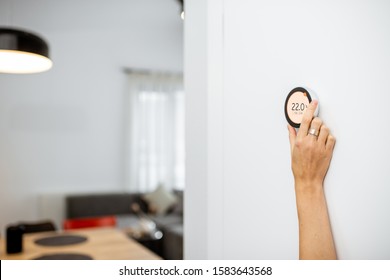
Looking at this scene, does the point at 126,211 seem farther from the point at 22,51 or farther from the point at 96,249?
the point at 22,51

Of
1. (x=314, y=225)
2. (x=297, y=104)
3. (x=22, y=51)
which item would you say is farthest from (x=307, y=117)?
(x=22, y=51)

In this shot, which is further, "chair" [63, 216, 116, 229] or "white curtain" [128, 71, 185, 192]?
"white curtain" [128, 71, 185, 192]

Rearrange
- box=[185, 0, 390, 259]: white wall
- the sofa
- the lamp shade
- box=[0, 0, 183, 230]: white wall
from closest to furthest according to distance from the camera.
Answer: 1. box=[185, 0, 390, 259]: white wall
2. the lamp shade
3. the sofa
4. box=[0, 0, 183, 230]: white wall

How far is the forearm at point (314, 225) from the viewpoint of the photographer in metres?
0.58

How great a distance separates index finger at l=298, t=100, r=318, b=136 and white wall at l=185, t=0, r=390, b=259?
21mm

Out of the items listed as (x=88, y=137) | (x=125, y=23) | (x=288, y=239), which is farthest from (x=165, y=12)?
(x=288, y=239)

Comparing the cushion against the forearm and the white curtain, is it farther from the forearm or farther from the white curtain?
the forearm

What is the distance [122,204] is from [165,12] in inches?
83.4

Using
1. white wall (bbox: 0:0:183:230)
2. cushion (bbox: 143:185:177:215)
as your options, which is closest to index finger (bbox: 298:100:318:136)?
white wall (bbox: 0:0:183:230)

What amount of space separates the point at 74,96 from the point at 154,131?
101 centimetres

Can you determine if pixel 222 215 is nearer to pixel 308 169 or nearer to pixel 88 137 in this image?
pixel 308 169

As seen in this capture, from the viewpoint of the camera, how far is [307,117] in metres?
0.60

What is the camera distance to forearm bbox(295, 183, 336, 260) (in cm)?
58

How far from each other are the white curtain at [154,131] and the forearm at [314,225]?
3560 millimetres
